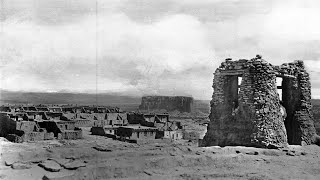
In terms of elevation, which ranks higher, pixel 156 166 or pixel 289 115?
pixel 289 115

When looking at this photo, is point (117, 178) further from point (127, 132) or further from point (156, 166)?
point (127, 132)

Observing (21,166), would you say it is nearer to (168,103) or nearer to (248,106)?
(248,106)

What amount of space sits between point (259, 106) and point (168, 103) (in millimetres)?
103073

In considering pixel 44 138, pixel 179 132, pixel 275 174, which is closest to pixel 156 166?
pixel 275 174

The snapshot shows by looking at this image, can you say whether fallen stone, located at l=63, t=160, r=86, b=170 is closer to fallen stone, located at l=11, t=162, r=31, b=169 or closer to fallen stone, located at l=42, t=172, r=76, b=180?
fallen stone, located at l=42, t=172, r=76, b=180

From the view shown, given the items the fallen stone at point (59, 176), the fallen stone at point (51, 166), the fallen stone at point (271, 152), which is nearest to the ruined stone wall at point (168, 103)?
the fallen stone at point (271, 152)

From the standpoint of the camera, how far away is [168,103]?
395 ft

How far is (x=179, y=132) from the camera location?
50406 millimetres

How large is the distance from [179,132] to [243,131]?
106 ft

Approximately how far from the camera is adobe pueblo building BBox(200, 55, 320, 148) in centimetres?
1744

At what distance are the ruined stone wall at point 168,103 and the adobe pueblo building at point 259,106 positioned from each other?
313 feet

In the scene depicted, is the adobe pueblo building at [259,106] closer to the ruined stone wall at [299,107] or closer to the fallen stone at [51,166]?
the ruined stone wall at [299,107]

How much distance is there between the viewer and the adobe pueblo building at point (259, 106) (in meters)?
17.4

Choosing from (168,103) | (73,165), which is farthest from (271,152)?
(168,103)
